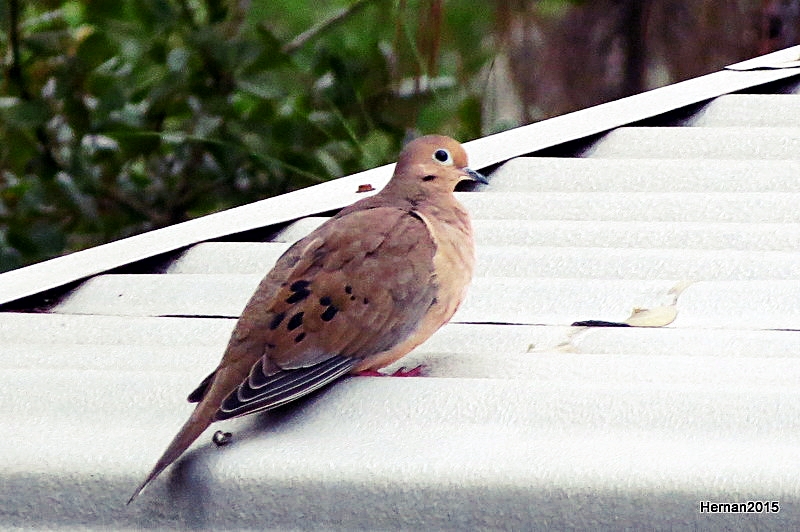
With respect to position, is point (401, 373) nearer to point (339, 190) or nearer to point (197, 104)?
point (339, 190)

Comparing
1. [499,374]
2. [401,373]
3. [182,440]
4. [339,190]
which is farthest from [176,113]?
[182,440]

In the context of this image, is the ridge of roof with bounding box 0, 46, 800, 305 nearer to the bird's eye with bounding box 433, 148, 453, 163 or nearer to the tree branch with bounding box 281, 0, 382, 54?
the bird's eye with bounding box 433, 148, 453, 163

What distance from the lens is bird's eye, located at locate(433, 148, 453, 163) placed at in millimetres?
2566

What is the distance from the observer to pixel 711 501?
1.54 metres

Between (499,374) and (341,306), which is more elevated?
(341,306)

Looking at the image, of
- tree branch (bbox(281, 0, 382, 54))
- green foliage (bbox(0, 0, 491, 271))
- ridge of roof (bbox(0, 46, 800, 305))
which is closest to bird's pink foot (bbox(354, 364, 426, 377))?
ridge of roof (bbox(0, 46, 800, 305))

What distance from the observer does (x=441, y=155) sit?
8.46 feet

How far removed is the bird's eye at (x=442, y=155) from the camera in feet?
8.42

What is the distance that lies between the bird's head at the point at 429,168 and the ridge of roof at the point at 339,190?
56 centimetres

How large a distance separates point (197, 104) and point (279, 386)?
2809 mm

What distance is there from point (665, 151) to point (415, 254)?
1445mm

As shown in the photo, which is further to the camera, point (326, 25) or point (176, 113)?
point (326, 25)

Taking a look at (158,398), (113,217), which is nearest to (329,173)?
(113,217)

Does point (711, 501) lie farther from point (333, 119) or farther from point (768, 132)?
point (333, 119)
